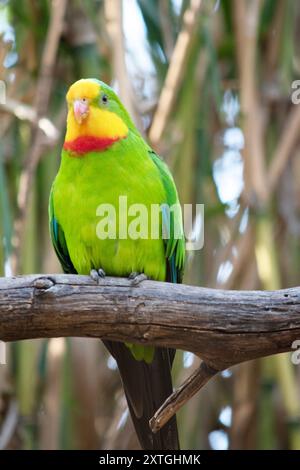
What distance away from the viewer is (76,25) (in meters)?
4.38

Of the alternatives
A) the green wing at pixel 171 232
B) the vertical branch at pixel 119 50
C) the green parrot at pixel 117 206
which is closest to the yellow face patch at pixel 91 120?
the green parrot at pixel 117 206

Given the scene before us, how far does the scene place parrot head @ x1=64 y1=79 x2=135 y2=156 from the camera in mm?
3217

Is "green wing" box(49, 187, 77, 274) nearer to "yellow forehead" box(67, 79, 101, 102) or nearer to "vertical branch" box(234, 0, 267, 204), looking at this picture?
"yellow forehead" box(67, 79, 101, 102)

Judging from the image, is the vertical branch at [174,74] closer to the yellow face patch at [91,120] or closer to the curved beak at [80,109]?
the yellow face patch at [91,120]

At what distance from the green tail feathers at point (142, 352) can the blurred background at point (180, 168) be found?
0.62 meters

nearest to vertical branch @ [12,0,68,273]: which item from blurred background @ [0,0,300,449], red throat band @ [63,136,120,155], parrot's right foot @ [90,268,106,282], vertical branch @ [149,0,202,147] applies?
blurred background @ [0,0,300,449]

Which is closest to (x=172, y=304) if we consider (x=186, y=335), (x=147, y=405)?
(x=186, y=335)

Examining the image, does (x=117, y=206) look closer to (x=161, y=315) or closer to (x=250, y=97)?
(x=161, y=315)

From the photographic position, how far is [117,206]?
3164mm

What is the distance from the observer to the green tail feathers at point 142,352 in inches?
128

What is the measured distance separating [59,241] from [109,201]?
15.2 inches

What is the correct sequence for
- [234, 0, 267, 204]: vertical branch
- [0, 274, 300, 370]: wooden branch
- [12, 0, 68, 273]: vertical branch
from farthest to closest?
[234, 0, 267, 204]: vertical branch, [12, 0, 68, 273]: vertical branch, [0, 274, 300, 370]: wooden branch

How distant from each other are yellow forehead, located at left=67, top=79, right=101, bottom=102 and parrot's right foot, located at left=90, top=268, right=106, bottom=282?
0.67 metres

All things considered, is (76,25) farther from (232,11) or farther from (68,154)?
(68,154)
